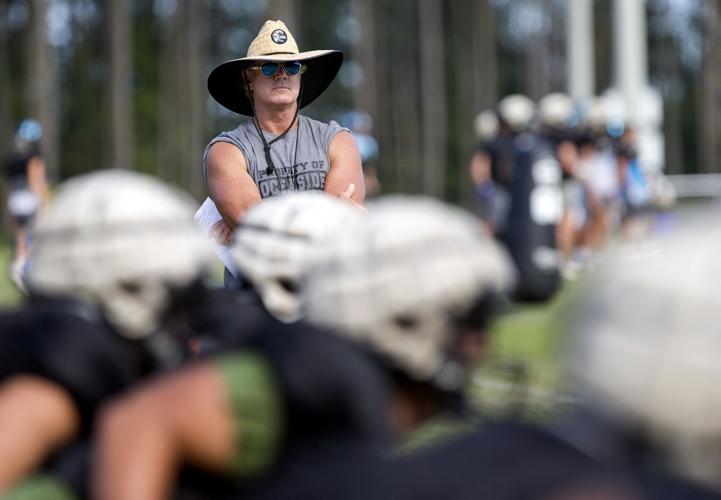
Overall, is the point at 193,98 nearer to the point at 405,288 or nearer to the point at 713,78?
the point at 713,78

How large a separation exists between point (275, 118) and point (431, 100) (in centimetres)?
6430

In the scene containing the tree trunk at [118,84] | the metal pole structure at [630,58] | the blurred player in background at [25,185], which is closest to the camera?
the blurred player in background at [25,185]

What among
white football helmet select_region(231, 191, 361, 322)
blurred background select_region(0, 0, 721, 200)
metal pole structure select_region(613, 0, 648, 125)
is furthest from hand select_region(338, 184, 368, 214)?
blurred background select_region(0, 0, 721, 200)

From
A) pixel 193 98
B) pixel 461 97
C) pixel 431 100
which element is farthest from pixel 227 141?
pixel 461 97

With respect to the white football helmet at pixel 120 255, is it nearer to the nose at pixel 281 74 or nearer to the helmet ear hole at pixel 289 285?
the helmet ear hole at pixel 289 285

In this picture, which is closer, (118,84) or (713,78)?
(118,84)

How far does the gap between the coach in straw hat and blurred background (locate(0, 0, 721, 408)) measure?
3744 cm

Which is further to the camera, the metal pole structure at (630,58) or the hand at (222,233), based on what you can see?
the metal pole structure at (630,58)

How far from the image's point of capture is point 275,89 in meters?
5.82

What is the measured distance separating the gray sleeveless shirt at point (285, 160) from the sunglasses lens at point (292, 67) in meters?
0.23

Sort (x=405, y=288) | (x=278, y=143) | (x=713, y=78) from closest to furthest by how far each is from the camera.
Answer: (x=405, y=288)
(x=278, y=143)
(x=713, y=78)

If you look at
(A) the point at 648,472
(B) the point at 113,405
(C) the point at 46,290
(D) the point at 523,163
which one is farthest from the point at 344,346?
(D) the point at 523,163

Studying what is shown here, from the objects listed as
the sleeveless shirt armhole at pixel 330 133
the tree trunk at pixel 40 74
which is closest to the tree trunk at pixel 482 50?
the tree trunk at pixel 40 74

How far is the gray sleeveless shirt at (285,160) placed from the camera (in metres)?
5.80
